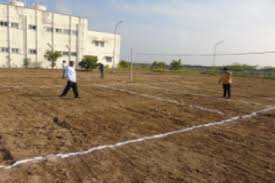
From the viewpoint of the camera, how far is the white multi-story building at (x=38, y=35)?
109 feet

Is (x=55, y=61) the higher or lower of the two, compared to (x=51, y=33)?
lower

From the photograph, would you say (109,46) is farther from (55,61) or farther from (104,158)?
(104,158)

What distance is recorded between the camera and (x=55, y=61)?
37406 millimetres

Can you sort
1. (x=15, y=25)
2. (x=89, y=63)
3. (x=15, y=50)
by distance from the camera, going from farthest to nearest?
(x=89, y=63)
(x=15, y=50)
(x=15, y=25)

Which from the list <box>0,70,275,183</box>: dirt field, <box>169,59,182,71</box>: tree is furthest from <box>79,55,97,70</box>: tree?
<box>0,70,275,183</box>: dirt field

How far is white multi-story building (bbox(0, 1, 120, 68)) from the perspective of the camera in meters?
33.1

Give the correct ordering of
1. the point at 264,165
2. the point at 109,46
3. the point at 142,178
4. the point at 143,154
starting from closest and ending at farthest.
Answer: the point at 142,178, the point at 264,165, the point at 143,154, the point at 109,46

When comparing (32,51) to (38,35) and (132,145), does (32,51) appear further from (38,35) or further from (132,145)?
(132,145)

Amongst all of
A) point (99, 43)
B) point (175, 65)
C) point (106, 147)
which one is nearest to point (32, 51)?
point (99, 43)

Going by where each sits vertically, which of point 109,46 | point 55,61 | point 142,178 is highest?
point 109,46

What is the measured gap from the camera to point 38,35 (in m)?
35.8

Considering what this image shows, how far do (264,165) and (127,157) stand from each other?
7.70ft

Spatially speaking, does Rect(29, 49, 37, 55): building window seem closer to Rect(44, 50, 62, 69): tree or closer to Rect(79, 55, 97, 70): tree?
Rect(44, 50, 62, 69): tree

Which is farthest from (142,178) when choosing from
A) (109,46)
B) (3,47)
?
(109,46)
